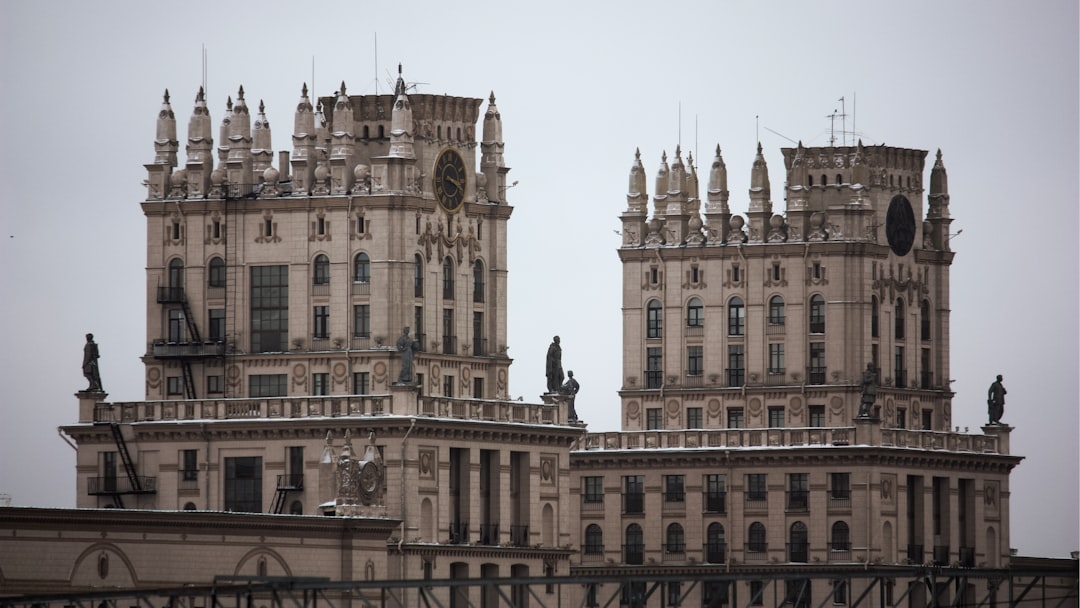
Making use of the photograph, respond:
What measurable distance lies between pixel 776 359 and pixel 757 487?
753 centimetres

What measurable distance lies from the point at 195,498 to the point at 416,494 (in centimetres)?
1052

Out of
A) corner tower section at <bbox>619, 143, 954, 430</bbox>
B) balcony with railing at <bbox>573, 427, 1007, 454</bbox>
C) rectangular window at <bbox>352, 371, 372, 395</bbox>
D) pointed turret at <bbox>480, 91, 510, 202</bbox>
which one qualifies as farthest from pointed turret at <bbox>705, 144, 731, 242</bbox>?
rectangular window at <bbox>352, 371, 372, 395</bbox>

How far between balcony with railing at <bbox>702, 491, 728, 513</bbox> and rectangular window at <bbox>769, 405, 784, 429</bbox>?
190 inches

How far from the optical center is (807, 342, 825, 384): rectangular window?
190250 mm

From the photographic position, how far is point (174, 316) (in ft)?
554

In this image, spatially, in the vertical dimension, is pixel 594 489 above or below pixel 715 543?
above

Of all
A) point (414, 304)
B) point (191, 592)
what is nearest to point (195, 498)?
point (414, 304)

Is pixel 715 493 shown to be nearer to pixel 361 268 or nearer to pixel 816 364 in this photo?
pixel 816 364

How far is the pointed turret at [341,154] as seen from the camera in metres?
167

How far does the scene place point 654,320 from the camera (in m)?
195

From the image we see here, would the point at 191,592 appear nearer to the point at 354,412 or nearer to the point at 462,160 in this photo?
the point at 354,412

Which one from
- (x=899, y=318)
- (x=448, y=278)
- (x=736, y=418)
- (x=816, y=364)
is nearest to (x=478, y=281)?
(x=448, y=278)

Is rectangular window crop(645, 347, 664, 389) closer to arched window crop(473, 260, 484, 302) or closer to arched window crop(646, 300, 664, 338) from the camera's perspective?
arched window crop(646, 300, 664, 338)

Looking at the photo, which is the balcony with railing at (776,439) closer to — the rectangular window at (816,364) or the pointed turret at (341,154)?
the rectangular window at (816,364)
